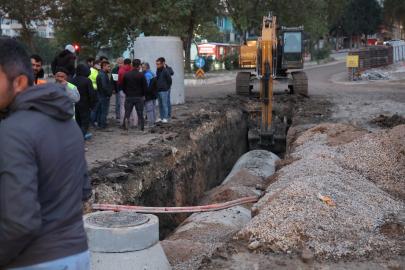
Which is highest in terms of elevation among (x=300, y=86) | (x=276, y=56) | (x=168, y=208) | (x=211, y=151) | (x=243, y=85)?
(x=276, y=56)

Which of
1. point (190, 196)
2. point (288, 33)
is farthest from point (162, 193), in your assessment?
point (288, 33)

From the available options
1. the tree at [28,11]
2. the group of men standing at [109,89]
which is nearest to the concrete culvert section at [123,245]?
the group of men standing at [109,89]

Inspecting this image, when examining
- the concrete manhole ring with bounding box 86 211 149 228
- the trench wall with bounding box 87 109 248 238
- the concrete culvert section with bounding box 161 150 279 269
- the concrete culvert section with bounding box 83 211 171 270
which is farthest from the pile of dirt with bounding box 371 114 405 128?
the concrete culvert section with bounding box 83 211 171 270

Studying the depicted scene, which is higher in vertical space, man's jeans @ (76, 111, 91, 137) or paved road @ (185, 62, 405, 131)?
man's jeans @ (76, 111, 91, 137)

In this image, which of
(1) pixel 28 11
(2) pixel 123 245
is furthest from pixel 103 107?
(1) pixel 28 11

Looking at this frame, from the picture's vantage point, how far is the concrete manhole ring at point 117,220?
13.8 ft

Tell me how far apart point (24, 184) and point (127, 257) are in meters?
2.41

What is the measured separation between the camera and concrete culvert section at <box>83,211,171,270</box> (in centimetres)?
406

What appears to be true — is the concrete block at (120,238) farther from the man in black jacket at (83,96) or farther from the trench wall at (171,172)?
the man in black jacket at (83,96)

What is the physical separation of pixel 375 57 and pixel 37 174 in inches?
1354

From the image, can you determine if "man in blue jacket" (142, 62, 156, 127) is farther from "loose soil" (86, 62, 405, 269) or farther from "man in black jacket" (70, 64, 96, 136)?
"man in black jacket" (70, 64, 96, 136)

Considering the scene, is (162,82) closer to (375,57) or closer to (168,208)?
(168,208)

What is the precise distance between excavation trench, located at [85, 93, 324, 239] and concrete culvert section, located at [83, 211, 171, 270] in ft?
7.71

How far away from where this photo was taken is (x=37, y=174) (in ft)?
6.37
